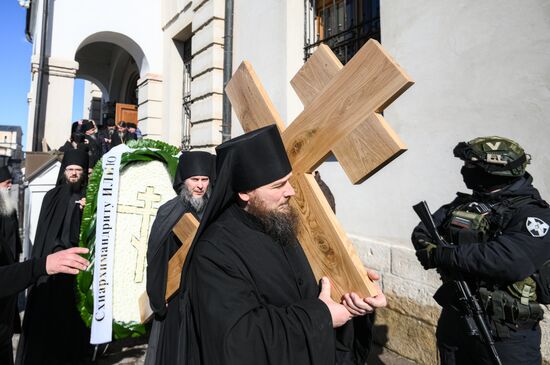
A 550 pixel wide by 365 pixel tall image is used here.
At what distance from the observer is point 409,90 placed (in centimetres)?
361

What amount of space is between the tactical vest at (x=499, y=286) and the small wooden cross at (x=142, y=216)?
2.25m

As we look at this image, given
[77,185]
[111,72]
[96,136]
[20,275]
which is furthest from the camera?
[111,72]

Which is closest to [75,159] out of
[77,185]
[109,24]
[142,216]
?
[77,185]

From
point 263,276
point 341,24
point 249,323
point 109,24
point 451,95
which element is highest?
point 109,24

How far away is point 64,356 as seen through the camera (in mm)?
3453

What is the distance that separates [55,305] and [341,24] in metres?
4.53

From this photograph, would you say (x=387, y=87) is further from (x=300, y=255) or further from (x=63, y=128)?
(x=63, y=128)

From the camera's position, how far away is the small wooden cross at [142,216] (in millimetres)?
2918

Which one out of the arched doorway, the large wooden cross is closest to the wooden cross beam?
the large wooden cross

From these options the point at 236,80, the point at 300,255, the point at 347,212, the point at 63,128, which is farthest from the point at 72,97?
the point at 300,255

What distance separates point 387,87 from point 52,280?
357 centimetres

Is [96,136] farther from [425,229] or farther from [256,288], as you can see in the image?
[256,288]

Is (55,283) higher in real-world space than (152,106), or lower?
lower

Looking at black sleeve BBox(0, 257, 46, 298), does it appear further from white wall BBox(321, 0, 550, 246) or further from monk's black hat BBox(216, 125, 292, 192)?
white wall BBox(321, 0, 550, 246)
